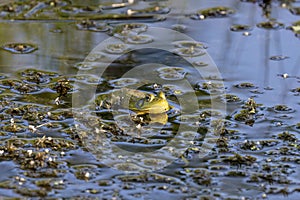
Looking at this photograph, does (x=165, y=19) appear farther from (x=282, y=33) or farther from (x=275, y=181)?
(x=275, y=181)

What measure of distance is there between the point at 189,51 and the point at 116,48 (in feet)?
2.60

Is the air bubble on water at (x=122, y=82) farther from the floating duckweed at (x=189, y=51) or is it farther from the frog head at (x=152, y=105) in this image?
the floating duckweed at (x=189, y=51)

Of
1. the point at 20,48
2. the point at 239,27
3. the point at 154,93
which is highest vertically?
the point at 239,27

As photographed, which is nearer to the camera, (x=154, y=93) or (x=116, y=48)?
(x=154, y=93)

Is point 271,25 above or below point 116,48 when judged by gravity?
above

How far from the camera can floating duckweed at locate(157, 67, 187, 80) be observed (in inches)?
250

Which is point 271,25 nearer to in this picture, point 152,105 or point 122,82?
point 122,82

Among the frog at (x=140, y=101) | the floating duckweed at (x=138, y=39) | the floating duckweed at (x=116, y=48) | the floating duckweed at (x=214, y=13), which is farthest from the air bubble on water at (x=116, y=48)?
the floating duckweed at (x=214, y=13)

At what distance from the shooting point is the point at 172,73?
6426 mm

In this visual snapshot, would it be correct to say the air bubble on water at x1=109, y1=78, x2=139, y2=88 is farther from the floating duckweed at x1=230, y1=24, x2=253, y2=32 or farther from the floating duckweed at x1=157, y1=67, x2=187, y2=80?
the floating duckweed at x1=230, y1=24, x2=253, y2=32

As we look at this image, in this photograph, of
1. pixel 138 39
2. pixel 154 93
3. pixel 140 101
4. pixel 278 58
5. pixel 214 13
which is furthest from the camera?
pixel 214 13

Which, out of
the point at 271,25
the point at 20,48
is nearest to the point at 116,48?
the point at 20,48

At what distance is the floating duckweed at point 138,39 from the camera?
7117 mm

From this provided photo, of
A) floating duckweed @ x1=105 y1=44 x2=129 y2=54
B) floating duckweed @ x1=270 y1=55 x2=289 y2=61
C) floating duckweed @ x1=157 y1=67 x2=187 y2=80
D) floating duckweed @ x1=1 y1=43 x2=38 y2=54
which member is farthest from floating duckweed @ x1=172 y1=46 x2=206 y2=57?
floating duckweed @ x1=1 y1=43 x2=38 y2=54
